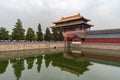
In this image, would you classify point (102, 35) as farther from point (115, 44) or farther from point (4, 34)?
point (4, 34)

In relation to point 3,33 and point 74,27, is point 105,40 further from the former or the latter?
point 3,33

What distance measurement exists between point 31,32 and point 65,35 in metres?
12.3

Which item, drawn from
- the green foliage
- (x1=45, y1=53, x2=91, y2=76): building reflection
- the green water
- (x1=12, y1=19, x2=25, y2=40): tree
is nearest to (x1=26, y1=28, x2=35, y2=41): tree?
(x1=12, y1=19, x2=25, y2=40): tree

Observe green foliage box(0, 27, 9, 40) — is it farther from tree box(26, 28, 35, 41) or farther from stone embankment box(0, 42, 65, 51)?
tree box(26, 28, 35, 41)

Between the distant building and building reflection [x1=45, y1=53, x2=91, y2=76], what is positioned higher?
the distant building

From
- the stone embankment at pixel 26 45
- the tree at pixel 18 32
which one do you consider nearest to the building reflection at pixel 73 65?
the stone embankment at pixel 26 45

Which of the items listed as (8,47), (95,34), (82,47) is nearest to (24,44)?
(8,47)

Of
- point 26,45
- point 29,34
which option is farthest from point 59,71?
point 29,34

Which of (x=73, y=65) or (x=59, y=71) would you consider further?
(x=73, y=65)

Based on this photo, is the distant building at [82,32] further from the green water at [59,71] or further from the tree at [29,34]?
the green water at [59,71]

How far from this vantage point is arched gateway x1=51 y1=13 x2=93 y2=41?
1417 inches

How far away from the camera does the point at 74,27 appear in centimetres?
3841

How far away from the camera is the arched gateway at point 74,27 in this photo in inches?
1417

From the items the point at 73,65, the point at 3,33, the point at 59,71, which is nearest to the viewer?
the point at 59,71
